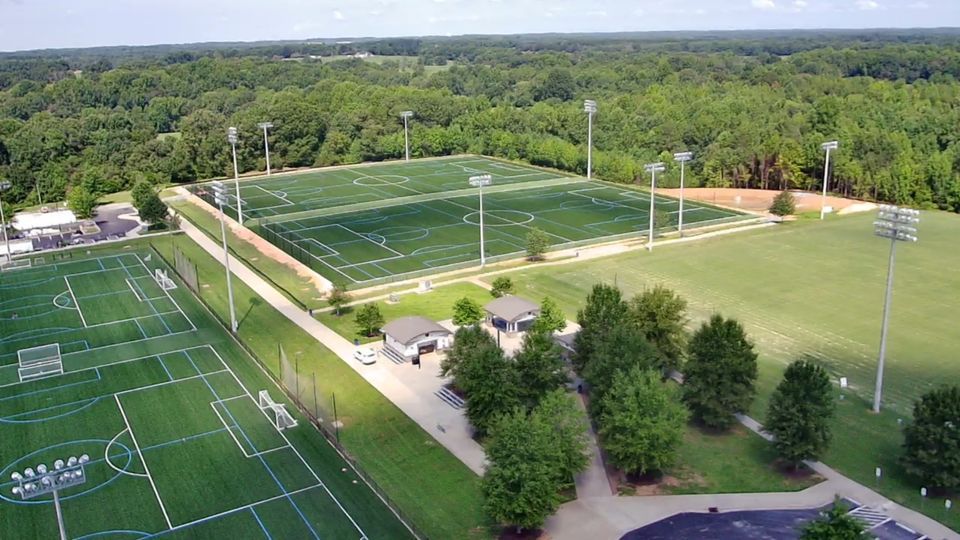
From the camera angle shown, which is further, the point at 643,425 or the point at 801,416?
the point at 801,416

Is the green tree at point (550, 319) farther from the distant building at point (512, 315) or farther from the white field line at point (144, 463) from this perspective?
the white field line at point (144, 463)

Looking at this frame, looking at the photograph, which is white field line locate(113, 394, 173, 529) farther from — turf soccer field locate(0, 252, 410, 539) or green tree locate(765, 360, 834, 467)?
green tree locate(765, 360, 834, 467)

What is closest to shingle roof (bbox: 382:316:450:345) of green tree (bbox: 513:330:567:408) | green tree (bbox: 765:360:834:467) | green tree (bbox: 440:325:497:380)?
green tree (bbox: 440:325:497:380)

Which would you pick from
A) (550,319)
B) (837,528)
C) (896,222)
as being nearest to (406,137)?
(550,319)

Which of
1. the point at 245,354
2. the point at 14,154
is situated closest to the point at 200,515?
the point at 245,354

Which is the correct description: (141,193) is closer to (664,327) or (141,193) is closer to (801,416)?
(664,327)

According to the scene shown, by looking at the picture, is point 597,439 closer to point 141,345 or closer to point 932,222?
point 141,345
